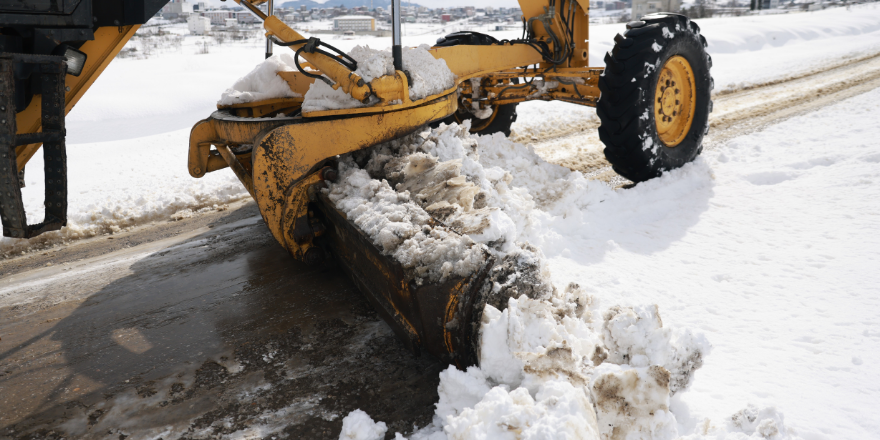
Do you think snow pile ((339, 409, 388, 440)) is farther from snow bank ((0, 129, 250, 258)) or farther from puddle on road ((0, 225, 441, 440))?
snow bank ((0, 129, 250, 258))

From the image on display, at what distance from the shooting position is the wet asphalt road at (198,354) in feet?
7.12

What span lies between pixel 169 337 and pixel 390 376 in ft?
4.23

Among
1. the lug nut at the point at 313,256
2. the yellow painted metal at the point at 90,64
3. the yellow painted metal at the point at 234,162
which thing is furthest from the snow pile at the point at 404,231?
the yellow painted metal at the point at 90,64

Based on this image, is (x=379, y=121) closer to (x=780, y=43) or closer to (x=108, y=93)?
(x=108, y=93)

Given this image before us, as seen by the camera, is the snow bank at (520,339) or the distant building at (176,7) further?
the distant building at (176,7)

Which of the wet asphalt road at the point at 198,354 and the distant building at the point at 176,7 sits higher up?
the distant building at the point at 176,7

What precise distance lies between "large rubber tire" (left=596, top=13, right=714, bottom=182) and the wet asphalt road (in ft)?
8.04

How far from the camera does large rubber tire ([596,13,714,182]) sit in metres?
4.05

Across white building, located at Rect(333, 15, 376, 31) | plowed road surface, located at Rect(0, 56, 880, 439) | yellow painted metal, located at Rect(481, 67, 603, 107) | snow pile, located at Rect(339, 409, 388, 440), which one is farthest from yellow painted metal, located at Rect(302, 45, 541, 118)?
white building, located at Rect(333, 15, 376, 31)

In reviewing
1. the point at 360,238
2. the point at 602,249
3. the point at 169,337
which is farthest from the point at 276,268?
the point at 602,249

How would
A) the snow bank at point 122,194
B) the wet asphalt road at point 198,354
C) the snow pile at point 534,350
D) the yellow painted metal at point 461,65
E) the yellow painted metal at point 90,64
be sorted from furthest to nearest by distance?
the snow bank at point 122,194 → the yellow painted metal at point 461,65 → the yellow painted metal at point 90,64 → the wet asphalt road at point 198,354 → the snow pile at point 534,350

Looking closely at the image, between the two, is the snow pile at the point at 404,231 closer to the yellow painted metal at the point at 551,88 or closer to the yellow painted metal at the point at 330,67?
the yellow painted metal at the point at 330,67

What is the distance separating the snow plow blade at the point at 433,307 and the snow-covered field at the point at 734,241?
6.8 inches

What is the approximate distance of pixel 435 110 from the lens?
335cm
